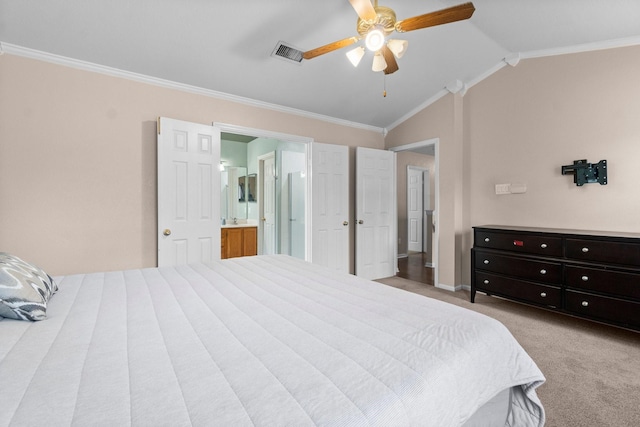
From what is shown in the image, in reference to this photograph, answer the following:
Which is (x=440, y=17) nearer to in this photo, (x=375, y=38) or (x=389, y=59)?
(x=375, y=38)

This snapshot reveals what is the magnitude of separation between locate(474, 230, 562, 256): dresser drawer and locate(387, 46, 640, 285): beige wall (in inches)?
20.5

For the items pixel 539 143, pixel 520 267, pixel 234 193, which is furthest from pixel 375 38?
pixel 234 193

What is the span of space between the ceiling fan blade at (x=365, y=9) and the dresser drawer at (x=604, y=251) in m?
2.77

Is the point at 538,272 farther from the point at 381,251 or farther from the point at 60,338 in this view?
the point at 60,338

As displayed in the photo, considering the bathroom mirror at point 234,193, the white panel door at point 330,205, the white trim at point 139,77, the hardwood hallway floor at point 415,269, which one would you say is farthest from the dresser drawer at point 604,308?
the bathroom mirror at point 234,193

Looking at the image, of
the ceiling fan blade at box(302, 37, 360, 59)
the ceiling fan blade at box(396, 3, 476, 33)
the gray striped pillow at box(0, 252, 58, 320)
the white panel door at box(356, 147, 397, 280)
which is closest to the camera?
the gray striped pillow at box(0, 252, 58, 320)

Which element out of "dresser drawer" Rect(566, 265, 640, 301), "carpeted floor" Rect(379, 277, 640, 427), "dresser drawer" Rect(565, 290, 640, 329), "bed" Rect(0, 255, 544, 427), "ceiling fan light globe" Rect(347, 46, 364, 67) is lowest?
"carpeted floor" Rect(379, 277, 640, 427)

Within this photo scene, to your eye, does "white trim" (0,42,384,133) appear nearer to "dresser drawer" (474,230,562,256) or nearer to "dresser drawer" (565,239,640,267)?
"dresser drawer" (474,230,562,256)

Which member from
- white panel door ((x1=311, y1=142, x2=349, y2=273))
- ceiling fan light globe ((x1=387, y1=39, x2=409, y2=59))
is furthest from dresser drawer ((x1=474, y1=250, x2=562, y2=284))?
ceiling fan light globe ((x1=387, y1=39, x2=409, y2=59))

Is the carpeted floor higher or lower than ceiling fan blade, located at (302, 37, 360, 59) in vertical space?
lower

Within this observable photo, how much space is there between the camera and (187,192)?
3225 mm

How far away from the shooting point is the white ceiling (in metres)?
2.42

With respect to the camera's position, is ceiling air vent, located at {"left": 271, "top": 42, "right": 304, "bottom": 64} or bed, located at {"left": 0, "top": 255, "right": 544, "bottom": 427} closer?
bed, located at {"left": 0, "top": 255, "right": 544, "bottom": 427}

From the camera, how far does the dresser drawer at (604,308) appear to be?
100 inches
